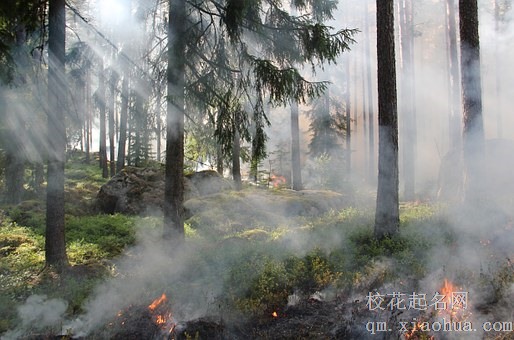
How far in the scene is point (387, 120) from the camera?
8766mm

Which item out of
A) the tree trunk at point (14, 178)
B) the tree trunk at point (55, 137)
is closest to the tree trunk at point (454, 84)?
the tree trunk at point (55, 137)

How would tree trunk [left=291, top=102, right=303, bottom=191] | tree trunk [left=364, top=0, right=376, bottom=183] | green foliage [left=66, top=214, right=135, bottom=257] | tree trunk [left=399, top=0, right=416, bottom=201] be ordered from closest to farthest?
1. green foliage [left=66, top=214, right=135, bottom=257]
2. tree trunk [left=399, top=0, right=416, bottom=201]
3. tree trunk [left=291, top=102, right=303, bottom=191]
4. tree trunk [left=364, top=0, right=376, bottom=183]

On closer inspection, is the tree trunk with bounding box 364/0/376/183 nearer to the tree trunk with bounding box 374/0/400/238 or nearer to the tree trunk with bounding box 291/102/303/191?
the tree trunk with bounding box 291/102/303/191

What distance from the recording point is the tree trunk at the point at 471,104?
9.40 m

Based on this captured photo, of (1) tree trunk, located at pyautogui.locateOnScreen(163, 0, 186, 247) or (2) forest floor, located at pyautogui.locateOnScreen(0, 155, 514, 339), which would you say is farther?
(1) tree trunk, located at pyautogui.locateOnScreen(163, 0, 186, 247)

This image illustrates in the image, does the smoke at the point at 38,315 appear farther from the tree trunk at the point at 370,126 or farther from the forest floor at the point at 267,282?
the tree trunk at the point at 370,126

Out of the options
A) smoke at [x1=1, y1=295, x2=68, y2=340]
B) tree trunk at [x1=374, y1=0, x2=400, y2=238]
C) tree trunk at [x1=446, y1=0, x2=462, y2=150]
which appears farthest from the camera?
tree trunk at [x1=446, y1=0, x2=462, y2=150]

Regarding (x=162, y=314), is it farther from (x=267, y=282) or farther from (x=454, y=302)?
(x=454, y=302)

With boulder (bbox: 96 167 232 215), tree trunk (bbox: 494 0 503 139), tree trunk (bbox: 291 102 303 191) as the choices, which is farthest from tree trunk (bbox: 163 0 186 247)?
tree trunk (bbox: 494 0 503 139)

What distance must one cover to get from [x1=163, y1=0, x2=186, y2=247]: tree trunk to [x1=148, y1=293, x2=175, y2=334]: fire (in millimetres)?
2569

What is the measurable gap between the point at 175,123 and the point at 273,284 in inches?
181

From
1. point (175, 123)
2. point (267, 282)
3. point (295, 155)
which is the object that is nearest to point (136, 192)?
point (175, 123)

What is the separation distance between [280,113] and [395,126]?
3774 cm

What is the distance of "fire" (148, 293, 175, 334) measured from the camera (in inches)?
233
